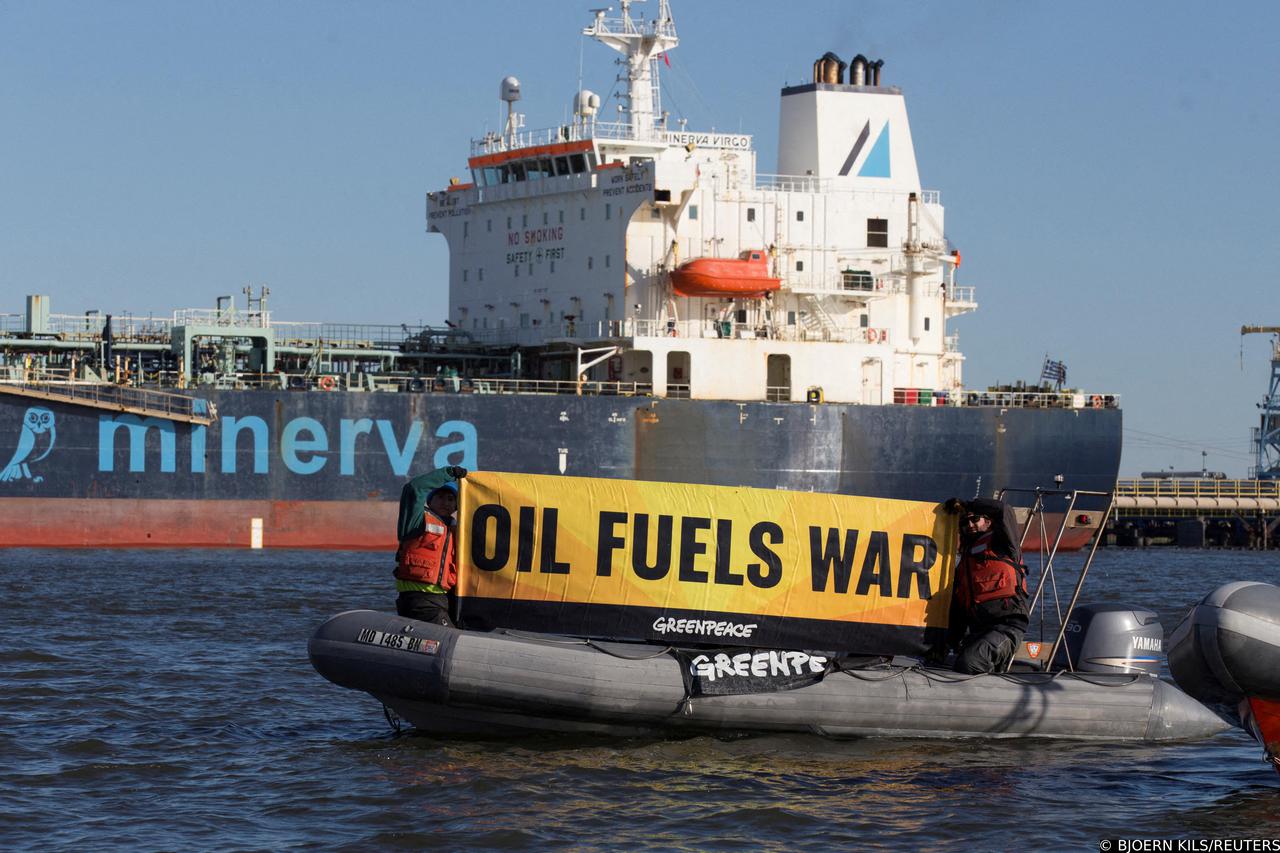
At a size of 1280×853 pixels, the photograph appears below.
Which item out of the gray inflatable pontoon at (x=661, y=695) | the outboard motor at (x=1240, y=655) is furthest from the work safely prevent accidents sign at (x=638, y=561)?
the outboard motor at (x=1240, y=655)

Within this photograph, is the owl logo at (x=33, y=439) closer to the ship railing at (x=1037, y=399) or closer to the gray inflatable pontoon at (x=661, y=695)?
the ship railing at (x=1037, y=399)

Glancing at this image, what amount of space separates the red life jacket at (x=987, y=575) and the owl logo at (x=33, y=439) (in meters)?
26.0

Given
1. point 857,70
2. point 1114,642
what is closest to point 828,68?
point 857,70

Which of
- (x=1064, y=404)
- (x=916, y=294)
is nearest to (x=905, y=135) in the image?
(x=916, y=294)

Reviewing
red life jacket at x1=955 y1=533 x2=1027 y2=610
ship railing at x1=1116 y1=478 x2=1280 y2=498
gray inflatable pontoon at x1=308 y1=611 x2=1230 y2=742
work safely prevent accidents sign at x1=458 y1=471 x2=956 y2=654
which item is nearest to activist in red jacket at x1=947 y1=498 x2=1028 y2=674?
red life jacket at x1=955 y1=533 x2=1027 y2=610

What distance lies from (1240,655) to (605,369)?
94.3 ft

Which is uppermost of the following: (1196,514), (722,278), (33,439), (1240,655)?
(722,278)

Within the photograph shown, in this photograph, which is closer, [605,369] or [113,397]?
[113,397]

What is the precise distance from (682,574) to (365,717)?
3684 mm

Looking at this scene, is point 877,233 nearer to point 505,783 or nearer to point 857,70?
point 857,70

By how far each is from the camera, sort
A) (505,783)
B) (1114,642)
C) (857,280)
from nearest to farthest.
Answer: (505,783) → (1114,642) → (857,280)

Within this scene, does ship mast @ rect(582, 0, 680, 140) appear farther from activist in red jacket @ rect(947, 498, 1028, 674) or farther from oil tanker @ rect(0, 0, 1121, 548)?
activist in red jacket @ rect(947, 498, 1028, 674)

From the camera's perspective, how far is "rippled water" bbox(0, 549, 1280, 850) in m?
12.1

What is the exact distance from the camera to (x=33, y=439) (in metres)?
36.1
